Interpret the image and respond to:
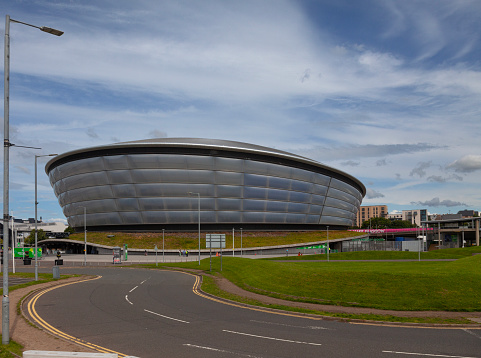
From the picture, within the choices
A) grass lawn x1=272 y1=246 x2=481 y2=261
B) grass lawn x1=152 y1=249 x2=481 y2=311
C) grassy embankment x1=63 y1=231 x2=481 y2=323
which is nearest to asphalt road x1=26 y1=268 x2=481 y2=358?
grassy embankment x1=63 y1=231 x2=481 y2=323

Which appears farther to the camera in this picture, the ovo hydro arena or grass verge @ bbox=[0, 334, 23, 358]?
the ovo hydro arena

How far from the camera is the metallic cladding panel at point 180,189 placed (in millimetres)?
91000

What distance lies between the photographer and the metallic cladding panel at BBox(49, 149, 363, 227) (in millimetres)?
91000

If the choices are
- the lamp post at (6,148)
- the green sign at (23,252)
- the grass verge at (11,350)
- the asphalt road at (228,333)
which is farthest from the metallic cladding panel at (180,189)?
the grass verge at (11,350)

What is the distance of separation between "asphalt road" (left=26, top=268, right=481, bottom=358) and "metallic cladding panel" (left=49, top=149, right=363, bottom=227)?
67.3 m

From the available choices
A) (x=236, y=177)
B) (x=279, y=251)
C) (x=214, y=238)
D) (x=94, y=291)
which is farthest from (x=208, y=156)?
(x=94, y=291)

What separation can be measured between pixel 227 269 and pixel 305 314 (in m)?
26.8

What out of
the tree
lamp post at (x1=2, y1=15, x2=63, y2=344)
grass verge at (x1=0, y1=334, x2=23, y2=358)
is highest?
lamp post at (x1=2, y1=15, x2=63, y2=344)

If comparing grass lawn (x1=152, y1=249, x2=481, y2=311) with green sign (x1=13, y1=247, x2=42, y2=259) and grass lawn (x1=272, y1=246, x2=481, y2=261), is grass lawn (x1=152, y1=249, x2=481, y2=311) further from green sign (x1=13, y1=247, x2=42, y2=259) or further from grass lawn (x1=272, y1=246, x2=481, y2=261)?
green sign (x1=13, y1=247, x2=42, y2=259)

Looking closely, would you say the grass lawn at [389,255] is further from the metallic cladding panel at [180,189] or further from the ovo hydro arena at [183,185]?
the ovo hydro arena at [183,185]

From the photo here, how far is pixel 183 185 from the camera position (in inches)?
3597

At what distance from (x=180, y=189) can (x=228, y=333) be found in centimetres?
7667

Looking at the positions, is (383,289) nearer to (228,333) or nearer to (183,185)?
(228,333)

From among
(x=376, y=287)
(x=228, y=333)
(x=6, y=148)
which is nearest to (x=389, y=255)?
(x=376, y=287)
